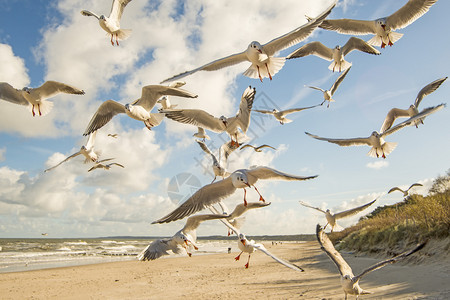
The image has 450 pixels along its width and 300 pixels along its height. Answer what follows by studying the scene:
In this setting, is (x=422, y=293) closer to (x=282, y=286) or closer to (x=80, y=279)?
(x=282, y=286)

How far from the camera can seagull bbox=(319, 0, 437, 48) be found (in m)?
7.91

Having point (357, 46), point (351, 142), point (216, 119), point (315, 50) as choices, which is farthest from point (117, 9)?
point (351, 142)

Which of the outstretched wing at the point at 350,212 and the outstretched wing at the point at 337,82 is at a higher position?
the outstretched wing at the point at 337,82

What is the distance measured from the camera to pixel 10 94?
7875 mm

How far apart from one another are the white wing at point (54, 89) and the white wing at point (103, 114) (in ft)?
1.77

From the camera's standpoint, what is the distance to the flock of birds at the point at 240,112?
5211mm

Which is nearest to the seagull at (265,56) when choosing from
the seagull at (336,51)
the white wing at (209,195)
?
the seagull at (336,51)

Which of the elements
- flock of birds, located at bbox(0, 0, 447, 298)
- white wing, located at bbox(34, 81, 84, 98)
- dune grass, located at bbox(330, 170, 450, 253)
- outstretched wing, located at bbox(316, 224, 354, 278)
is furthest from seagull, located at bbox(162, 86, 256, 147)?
dune grass, located at bbox(330, 170, 450, 253)

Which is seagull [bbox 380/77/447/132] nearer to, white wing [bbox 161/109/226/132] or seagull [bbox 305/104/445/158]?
seagull [bbox 305/104/445/158]

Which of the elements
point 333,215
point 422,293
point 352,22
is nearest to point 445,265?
point 422,293

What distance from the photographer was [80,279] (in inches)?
570

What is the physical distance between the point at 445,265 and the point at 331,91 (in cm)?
495

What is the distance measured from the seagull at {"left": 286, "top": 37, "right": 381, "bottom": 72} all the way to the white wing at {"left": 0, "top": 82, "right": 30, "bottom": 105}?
21.0 ft

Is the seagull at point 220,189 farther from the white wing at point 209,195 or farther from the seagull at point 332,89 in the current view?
the seagull at point 332,89
